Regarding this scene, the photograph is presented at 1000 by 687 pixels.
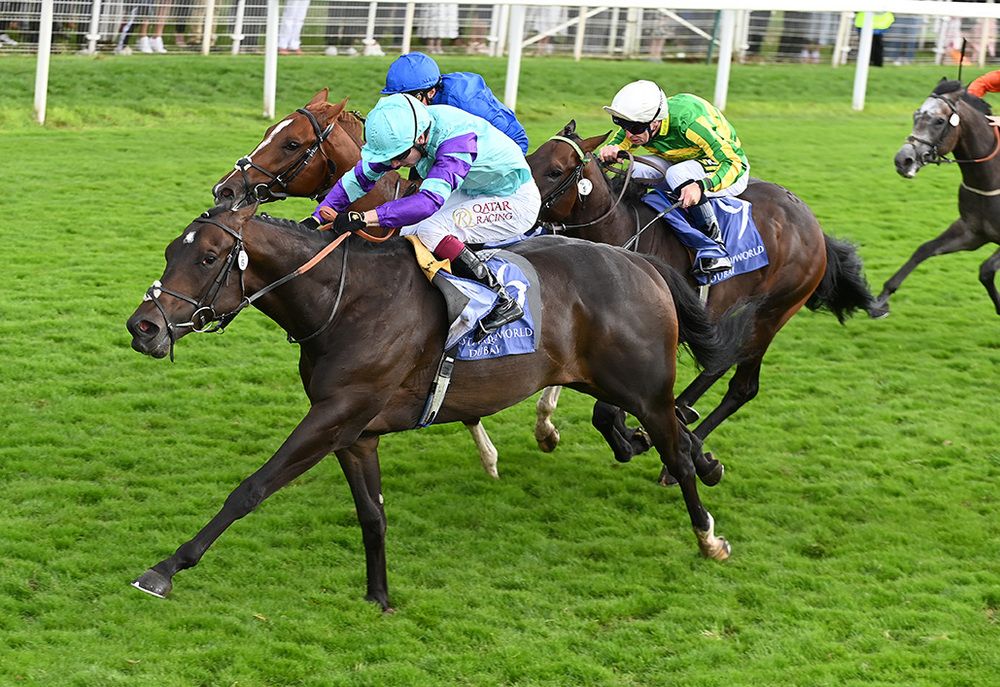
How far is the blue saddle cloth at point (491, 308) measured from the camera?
4836 millimetres

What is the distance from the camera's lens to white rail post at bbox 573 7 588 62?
16.3 metres

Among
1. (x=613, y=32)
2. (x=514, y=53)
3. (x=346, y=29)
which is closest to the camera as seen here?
(x=514, y=53)

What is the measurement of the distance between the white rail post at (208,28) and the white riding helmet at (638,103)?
902cm

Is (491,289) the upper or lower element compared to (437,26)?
lower

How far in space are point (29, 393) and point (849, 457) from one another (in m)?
4.29

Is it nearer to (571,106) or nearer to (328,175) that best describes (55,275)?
(328,175)

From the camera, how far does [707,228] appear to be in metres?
6.39

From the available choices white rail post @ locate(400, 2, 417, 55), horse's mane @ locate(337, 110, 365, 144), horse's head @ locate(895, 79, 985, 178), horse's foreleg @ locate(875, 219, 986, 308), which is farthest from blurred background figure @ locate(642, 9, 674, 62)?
horse's mane @ locate(337, 110, 365, 144)

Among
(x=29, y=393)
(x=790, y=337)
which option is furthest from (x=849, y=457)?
(x=29, y=393)

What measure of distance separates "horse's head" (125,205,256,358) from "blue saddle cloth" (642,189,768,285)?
255 cm

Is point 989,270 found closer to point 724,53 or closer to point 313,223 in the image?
point 313,223

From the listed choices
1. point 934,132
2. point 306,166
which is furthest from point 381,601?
point 934,132

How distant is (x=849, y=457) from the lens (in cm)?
673

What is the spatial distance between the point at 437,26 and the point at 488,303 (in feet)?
35.4
